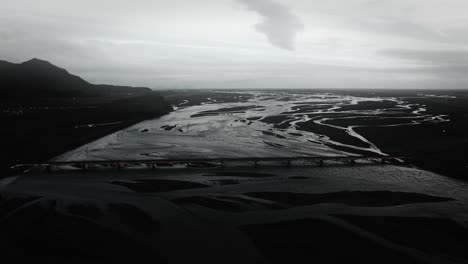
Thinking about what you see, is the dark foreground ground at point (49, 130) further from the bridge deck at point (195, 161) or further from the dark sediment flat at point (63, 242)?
the dark sediment flat at point (63, 242)

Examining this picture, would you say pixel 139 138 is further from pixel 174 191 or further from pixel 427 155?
pixel 427 155

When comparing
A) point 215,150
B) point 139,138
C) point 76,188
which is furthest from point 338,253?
point 139,138

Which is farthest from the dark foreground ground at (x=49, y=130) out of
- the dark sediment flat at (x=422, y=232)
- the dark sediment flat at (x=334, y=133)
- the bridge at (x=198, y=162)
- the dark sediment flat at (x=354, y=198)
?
the dark sediment flat at (x=334, y=133)

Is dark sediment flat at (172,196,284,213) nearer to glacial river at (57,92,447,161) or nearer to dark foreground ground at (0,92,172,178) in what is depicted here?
glacial river at (57,92,447,161)

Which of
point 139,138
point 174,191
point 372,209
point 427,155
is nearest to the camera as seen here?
point 372,209

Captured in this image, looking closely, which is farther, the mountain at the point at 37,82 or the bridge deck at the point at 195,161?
the mountain at the point at 37,82

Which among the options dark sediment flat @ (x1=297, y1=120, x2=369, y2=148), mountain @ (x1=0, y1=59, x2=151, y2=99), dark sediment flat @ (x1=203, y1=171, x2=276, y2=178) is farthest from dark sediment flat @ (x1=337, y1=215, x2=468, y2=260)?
mountain @ (x1=0, y1=59, x2=151, y2=99)

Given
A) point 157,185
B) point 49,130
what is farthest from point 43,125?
point 157,185
